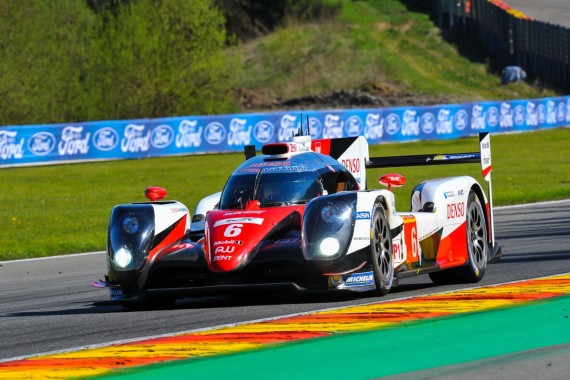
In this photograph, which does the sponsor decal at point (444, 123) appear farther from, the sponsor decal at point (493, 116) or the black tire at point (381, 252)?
the black tire at point (381, 252)

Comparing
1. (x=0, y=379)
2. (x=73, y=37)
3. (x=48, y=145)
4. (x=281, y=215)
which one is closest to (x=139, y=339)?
(x=0, y=379)

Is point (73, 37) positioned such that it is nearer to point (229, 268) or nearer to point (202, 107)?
point (202, 107)

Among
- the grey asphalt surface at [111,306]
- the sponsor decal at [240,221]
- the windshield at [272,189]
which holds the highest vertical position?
the windshield at [272,189]

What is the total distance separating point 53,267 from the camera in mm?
15625

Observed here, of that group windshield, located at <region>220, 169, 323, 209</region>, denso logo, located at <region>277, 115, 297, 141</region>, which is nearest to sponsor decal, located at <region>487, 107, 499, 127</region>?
denso logo, located at <region>277, 115, 297, 141</region>

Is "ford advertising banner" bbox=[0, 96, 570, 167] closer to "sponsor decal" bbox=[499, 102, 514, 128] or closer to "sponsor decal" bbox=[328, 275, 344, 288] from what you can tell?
"sponsor decal" bbox=[499, 102, 514, 128]

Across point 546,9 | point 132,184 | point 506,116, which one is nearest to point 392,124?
point 506,116

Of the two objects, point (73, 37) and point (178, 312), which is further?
point (73, 37)

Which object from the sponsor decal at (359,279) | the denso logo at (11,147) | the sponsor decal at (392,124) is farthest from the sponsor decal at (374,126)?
the sponsor decal at (359,279)

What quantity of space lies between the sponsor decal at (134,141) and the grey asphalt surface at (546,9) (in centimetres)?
3577

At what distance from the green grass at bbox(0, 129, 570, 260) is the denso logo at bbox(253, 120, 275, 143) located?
93cm

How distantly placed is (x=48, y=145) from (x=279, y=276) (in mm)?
29887

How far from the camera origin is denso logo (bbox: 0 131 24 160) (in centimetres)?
3719

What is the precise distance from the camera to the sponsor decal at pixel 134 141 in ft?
133
